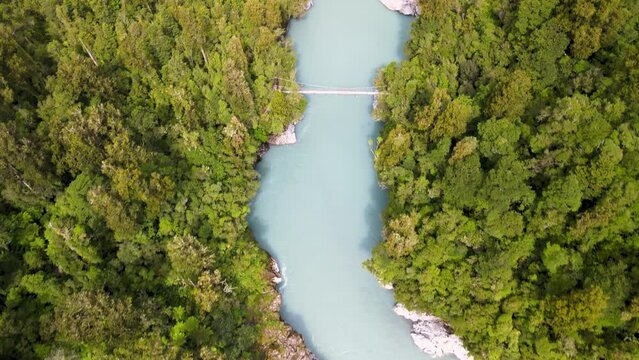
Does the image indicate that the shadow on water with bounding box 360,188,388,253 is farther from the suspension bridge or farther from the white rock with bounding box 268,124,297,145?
the suspension bridge

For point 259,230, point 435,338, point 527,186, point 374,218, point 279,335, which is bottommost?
point 279,335

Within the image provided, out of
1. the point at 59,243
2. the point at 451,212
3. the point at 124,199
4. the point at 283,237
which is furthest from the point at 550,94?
the point at 59,243

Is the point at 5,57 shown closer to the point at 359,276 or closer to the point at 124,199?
the point at 124,199

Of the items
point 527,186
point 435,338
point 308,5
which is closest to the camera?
point 527,186

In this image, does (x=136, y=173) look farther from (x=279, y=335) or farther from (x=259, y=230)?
(x=279, y=335)

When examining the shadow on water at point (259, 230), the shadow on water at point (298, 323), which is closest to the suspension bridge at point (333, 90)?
the shadow on water at point (259, 230)

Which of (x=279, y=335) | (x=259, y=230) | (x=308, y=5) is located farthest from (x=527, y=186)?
(x=308, y=5)

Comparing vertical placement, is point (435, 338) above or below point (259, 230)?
below
